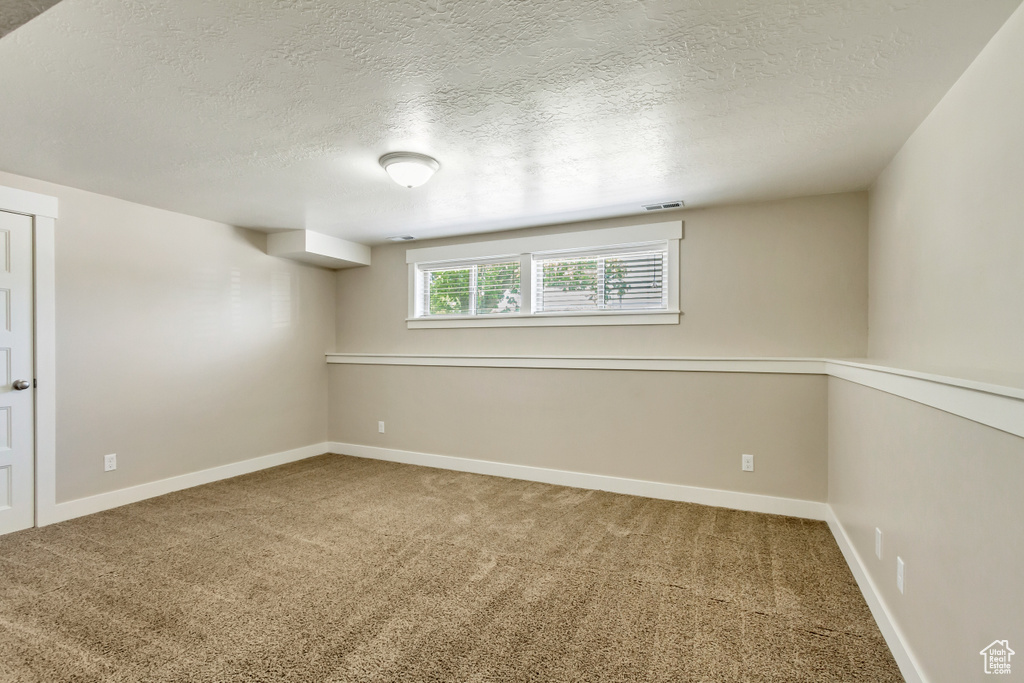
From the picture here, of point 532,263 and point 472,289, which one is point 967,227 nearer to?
point 532,263

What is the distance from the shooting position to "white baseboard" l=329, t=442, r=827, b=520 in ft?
11.3

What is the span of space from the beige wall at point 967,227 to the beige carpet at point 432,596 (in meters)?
1.23

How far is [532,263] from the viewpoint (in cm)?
456

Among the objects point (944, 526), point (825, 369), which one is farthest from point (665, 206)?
point (944, 526)

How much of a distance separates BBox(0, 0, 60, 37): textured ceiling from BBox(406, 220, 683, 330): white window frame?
3.54 m

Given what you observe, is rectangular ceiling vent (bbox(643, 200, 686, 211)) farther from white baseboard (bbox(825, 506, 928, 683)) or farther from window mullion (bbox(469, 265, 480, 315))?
white baseboard (bbox(825, 506, 928, 683))

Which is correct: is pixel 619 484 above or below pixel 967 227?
below

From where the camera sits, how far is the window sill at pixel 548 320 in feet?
13.1

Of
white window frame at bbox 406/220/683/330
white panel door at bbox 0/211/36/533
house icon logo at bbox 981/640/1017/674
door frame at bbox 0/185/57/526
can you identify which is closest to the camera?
house icon logo at bbox 981/640/1017/674

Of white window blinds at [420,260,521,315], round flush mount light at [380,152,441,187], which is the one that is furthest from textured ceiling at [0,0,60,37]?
white window blinds at [420,260,521,315]

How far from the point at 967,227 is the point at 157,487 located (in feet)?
17.1

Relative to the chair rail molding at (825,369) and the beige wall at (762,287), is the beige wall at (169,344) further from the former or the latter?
the beige wall at (762,287)

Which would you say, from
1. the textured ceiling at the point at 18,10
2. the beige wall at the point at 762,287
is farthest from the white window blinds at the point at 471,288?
the textured ceiling at the point at 18,10

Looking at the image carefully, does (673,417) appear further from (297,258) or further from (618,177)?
(297,258)
